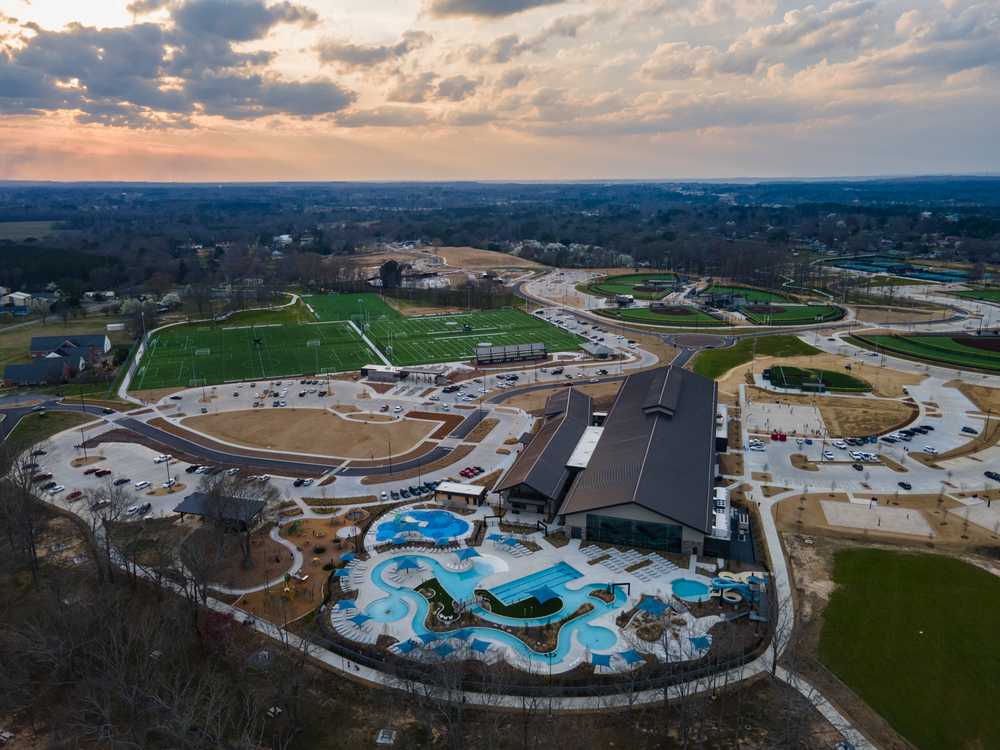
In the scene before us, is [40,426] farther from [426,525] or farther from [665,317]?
[665,317]

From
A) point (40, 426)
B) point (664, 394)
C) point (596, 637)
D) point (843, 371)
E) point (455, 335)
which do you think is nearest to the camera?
point (596, 637)

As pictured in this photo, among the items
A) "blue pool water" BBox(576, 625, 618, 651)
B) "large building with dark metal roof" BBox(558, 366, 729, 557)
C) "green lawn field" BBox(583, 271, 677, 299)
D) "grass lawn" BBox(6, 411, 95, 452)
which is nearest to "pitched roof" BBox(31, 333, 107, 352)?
"grass lawn" BBox(6, 411, 95, 452)

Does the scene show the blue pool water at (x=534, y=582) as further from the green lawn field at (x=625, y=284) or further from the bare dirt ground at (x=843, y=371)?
the green lawn field at (x=625, y=284)

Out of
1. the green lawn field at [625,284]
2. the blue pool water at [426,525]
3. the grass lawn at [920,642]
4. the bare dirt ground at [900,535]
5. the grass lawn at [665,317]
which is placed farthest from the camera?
the green lawn field at [625,284]

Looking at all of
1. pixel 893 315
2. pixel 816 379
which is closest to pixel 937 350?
pixel 816 379

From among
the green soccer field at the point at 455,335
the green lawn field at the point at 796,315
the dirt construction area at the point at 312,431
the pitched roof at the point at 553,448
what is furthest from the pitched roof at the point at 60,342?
the green lawn field at the point at 796,315

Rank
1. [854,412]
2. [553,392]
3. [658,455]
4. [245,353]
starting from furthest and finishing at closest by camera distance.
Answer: [245,353]
[553,392]
[854,412]
[658,455]

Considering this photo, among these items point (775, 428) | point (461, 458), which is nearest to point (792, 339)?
point (775, 428)

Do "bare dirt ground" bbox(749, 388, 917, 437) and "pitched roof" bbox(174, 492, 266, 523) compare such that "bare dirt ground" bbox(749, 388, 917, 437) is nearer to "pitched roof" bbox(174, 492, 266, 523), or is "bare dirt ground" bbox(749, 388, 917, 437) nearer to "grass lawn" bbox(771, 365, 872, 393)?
"grass lawn" bbox(771, 365, 872, 393)
